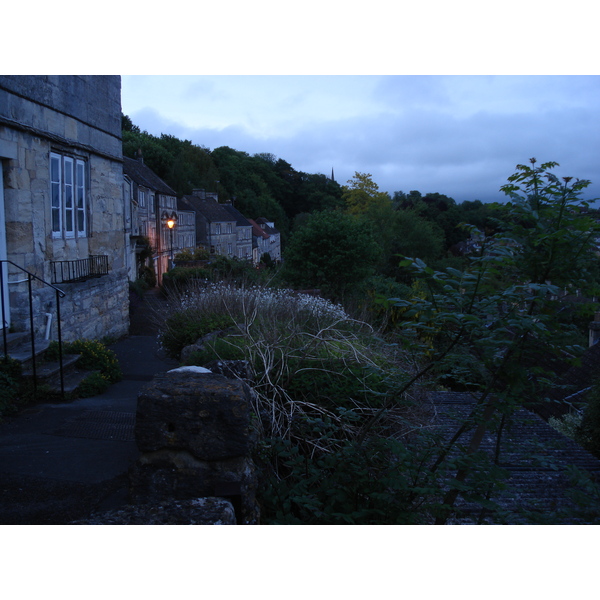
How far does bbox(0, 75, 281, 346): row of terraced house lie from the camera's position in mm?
6711

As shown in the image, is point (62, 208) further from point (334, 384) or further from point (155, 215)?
point (155, 215)

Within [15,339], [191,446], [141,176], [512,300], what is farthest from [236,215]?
[512,300]

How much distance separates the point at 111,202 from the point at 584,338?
9.31 m

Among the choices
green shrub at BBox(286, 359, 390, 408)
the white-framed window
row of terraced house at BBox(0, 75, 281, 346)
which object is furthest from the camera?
the white-framed window

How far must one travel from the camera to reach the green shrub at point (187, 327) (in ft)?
25.4

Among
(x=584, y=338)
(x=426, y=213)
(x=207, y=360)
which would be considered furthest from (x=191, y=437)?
(x=426, y=213)

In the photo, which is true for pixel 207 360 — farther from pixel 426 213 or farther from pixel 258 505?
pixel 426 213

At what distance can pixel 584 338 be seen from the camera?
288cm

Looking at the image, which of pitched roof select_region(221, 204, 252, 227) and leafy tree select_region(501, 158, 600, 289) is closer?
leafy tree select_region(501, 158, 600, 289)

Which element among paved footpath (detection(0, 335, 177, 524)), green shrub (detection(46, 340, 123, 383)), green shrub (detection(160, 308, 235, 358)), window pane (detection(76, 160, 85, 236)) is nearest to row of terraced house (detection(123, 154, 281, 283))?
window pane (detection(76, 160, 85, 236))

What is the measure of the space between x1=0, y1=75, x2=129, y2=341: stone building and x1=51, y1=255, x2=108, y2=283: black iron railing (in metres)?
0.02

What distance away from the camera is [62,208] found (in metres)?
8.11

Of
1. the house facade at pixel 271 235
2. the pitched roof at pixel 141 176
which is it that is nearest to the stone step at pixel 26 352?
the pitched roof at pixel 141 176

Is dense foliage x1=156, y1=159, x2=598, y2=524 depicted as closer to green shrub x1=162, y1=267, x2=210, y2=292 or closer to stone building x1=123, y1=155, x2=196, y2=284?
green shrub x1=162, y1=267, x2=210, y2=292
